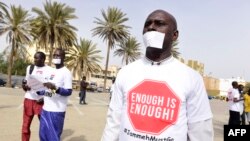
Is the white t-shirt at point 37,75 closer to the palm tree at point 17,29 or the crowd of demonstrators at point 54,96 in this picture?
the crowd of demonstrators at point 54,96

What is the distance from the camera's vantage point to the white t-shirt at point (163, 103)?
2436mm

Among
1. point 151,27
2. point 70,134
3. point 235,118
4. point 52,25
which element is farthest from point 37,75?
point 52,25

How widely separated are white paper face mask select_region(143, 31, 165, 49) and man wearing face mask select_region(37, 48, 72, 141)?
11.9 ft

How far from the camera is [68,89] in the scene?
6.05 meters

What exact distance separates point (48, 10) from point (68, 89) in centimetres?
4477

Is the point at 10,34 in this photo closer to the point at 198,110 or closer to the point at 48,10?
the point at 48,10

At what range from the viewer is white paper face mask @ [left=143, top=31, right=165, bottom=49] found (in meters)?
2.52

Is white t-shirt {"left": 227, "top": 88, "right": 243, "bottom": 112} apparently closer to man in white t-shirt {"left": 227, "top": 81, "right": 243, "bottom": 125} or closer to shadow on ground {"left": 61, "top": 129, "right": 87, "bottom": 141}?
man in white t-shirt {"left": 227, "top": 81, "right": 243, "bottom": 125}

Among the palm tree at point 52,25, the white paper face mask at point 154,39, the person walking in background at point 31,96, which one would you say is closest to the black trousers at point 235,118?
the person walking in background at point 31,96

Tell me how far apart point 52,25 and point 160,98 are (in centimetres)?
4788

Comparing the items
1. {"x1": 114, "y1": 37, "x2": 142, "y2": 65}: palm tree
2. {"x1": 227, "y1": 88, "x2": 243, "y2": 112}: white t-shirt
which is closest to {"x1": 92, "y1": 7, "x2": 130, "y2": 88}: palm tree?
{"x1": 114, "y1": 37, "x2": 142, "y2": 65}: palm tree

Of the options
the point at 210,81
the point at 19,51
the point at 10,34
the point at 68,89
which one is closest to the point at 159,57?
the point at 68,89

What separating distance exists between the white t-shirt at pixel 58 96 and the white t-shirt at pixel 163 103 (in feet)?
11.8

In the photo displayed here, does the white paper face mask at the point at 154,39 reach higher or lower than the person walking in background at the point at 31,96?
higher
